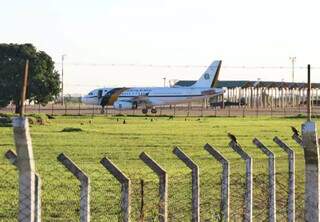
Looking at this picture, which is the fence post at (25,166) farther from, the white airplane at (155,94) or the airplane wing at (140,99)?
the airplane wing at (140,99)

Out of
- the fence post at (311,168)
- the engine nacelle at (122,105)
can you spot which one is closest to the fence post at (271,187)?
the fence post at (311,168)

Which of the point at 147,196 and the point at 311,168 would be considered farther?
the point at 147,196

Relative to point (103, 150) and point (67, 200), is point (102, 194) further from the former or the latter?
point (103, 150)

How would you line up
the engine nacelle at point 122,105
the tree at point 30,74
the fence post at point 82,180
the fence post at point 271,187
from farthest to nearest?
the engine nacelle at point 122,105
the tree at point 30,74
the fence post at point 271,187
the fence post at point 82,180

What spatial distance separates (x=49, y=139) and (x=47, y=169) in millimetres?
12410

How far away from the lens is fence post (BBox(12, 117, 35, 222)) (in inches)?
241

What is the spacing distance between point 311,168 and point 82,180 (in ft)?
7.55

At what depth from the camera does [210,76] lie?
10056 cm

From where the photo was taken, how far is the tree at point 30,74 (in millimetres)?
77000

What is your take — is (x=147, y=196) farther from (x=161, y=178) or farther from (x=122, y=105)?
(x=122, y=105)

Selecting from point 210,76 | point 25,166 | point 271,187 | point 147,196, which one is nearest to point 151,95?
point 210,76

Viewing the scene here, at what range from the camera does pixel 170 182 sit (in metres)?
15.8

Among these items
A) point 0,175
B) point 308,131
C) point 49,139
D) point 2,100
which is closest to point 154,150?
point 49,139

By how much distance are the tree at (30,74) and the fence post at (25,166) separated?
69538mm
